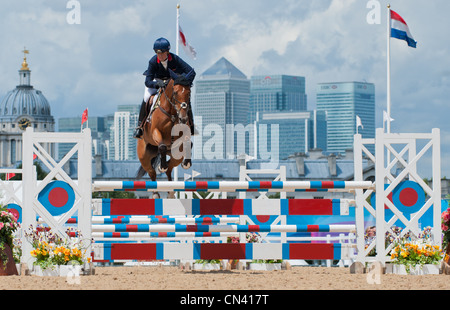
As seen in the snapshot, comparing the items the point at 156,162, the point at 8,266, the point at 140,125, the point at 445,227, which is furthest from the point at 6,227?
the point at 445,227

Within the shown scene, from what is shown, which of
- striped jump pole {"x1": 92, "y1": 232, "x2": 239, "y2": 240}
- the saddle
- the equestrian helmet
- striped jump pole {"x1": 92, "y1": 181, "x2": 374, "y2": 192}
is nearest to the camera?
striped jump pole {"x1": 92, "y1": 181, "x2": 374, "y2": 192}

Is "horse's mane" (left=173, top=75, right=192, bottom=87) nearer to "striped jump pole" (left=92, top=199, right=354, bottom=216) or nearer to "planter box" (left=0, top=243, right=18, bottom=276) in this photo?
"striped jump pole" (left=92, top=199, right=354, bottom=216)

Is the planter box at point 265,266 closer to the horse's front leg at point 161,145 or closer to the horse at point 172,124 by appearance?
the horse at point 172,124

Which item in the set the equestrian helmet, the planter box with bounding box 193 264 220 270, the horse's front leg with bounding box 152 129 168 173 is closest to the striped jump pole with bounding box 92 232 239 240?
the planter box with bounding box 193 264 220 270

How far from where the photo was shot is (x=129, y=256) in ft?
32.4

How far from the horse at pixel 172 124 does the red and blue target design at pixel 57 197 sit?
6.91ft

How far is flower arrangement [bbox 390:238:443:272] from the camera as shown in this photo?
34.0 ft

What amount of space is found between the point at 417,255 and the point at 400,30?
1476 cm

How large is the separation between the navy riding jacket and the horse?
0.29 m

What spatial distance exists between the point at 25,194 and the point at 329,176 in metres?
96.6

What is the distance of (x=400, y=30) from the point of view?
24.2m

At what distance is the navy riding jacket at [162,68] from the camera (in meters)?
12.5

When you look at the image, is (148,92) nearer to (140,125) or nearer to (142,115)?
(142,115)


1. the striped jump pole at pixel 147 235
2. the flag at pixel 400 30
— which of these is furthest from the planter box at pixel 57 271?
the flag at pixel 400 30
